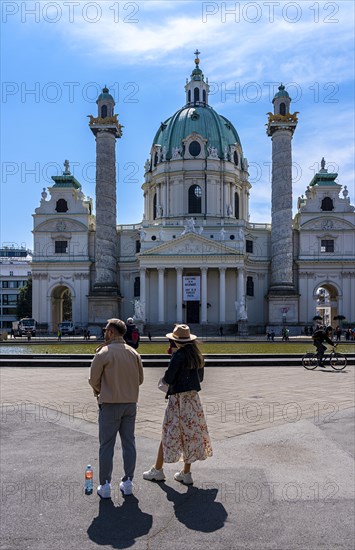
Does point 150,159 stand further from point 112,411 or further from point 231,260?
point 112,411

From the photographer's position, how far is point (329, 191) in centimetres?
7388

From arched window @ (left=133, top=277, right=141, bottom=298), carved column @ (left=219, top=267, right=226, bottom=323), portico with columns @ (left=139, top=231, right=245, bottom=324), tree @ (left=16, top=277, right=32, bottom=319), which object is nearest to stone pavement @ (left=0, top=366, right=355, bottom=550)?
carved column @ (left=219, top=267, right=226, bottom=323)

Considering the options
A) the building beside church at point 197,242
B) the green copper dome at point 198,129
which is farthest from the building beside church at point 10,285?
the green copper dome at point 198,129

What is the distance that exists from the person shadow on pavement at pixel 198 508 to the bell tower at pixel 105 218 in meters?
58.6

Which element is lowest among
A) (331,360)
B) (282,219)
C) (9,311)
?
(9,311)

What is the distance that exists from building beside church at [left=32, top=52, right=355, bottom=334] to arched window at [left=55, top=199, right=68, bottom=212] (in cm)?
14

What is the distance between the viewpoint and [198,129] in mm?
80938

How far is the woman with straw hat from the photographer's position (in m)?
7.76

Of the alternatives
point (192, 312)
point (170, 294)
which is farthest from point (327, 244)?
point (170, 294)

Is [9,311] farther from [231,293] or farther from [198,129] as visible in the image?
[231,293]

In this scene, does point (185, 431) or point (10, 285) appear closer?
point (185, 431)

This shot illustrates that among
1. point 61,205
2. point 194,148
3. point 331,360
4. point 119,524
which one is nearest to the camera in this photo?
point 119,524

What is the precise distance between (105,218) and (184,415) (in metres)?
60.9

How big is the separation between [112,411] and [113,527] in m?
1.49
